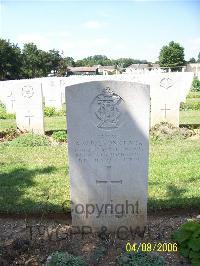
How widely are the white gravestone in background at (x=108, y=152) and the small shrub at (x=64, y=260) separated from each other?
77 cm

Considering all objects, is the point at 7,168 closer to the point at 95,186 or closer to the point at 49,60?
the point at 95,186

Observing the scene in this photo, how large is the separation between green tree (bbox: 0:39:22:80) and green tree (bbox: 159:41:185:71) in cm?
3791

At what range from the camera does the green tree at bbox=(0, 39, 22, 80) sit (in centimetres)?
5353

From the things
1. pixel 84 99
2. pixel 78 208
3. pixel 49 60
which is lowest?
pixel 78 208

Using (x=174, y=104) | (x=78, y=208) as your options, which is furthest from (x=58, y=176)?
(x=174, y=104)

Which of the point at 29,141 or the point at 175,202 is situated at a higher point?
the point at 29,141

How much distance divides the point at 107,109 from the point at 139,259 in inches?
63.3

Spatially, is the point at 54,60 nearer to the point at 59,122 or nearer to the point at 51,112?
the point at 51,112

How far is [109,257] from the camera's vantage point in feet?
13.3

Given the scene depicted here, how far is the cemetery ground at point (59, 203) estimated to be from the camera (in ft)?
13.6

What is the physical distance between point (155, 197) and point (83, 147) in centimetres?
192

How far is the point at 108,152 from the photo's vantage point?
4344 millimetres

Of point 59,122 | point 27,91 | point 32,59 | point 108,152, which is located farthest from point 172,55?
point 108,152
